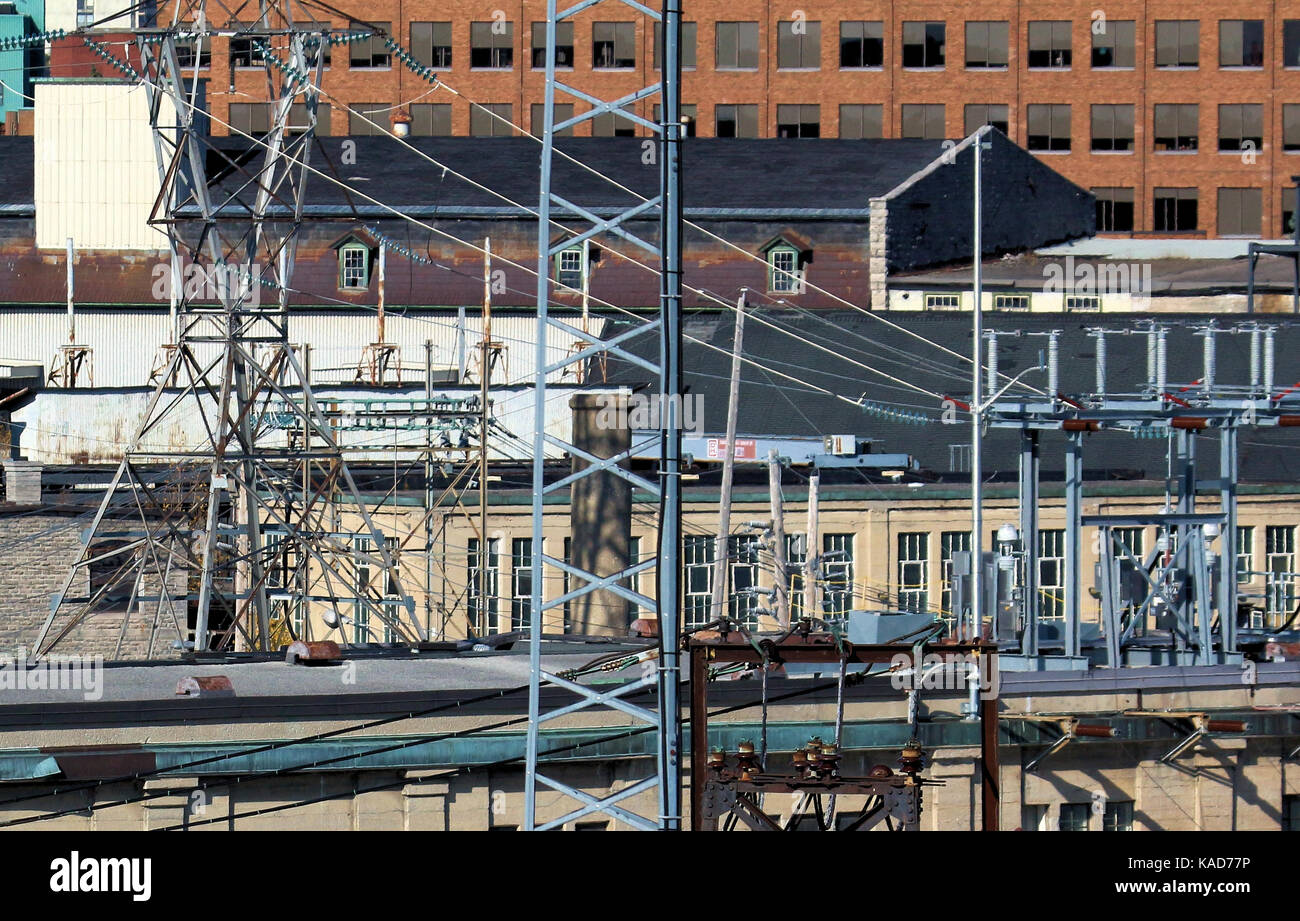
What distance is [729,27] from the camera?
4067 inches

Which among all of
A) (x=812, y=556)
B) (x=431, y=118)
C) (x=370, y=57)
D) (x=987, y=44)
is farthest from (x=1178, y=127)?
(x=812, y=556)

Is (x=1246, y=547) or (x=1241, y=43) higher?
(x=1241, y=43)

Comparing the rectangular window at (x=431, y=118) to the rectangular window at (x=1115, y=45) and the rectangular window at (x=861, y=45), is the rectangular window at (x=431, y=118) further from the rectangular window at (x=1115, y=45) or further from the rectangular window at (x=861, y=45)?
the rectangular window at (x=1115, y=45)

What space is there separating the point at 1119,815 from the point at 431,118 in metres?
84.9

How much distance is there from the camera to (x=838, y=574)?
50.6 meters

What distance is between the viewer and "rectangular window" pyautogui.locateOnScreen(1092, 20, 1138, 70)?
339 ft

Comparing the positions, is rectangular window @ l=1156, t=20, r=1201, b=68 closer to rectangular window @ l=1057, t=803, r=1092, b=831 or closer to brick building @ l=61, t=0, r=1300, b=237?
brick building @ l=61, t=0, r=1300, b=237

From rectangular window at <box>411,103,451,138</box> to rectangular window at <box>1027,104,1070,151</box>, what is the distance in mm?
29089

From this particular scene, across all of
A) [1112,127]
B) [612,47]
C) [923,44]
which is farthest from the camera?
[1112,127]

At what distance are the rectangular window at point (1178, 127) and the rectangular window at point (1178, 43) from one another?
2090mm

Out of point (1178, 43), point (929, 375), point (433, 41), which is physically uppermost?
point (433, 41)

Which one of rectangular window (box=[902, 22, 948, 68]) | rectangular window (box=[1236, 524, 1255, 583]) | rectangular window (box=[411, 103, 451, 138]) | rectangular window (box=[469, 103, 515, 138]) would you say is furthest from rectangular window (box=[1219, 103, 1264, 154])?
rectangular window (box=[1236, 524, 1255, 583])

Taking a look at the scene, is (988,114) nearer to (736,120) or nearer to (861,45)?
(861,45)
